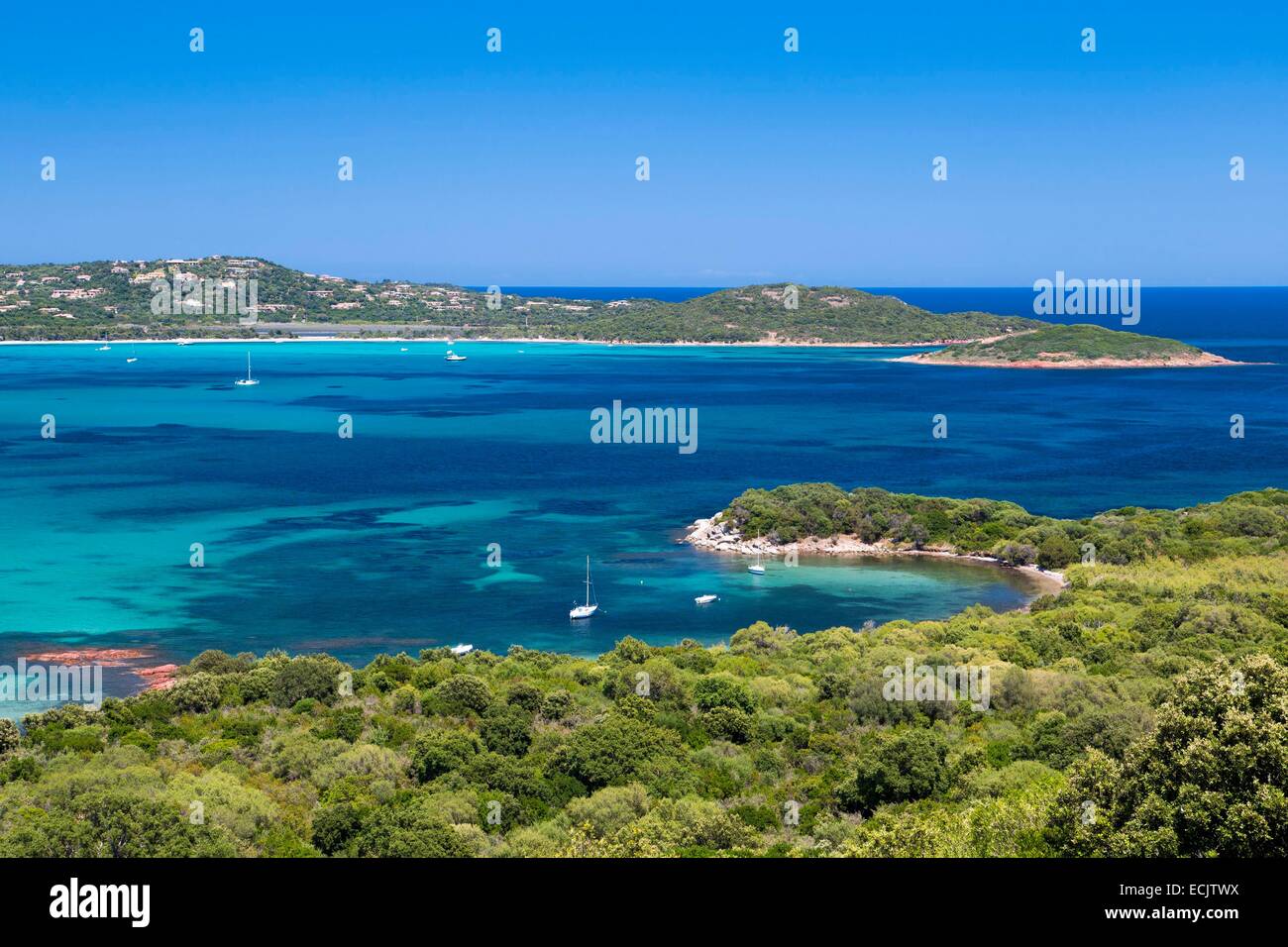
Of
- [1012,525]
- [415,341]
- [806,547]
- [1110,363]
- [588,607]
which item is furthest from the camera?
[415,341]

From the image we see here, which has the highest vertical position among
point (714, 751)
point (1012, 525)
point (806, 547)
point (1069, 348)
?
point (1069, 348)

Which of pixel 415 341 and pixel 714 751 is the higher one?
pixel 415 341

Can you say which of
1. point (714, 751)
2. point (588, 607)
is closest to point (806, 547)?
point (588, 607)

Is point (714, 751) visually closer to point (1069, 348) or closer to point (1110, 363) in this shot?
point (1110, 363)

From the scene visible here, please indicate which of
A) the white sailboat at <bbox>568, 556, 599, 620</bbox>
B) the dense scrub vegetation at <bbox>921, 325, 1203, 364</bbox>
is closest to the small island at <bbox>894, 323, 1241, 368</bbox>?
the dense scrub vegetation at <bbox>921, 325, 1203, 364</bbox>
